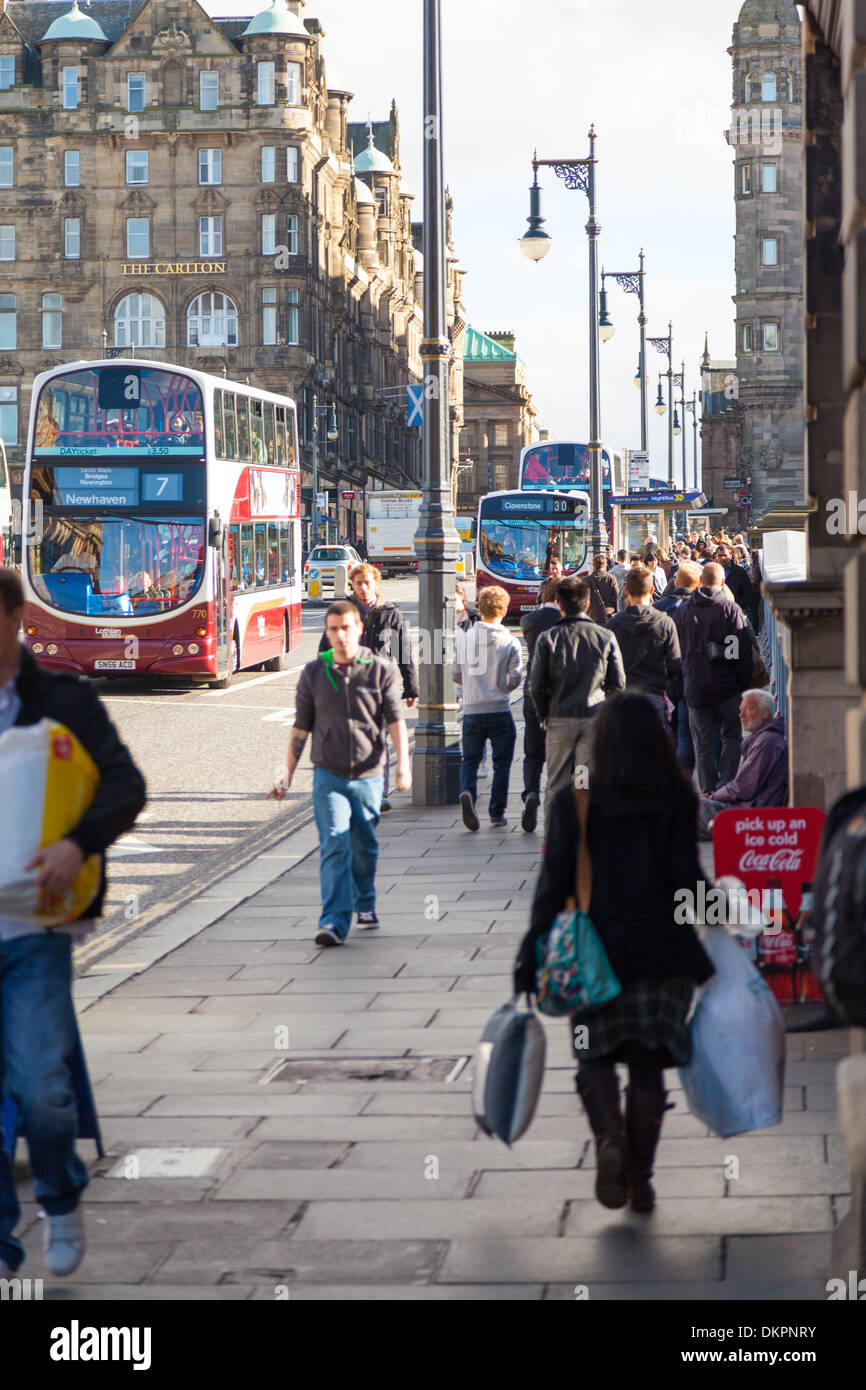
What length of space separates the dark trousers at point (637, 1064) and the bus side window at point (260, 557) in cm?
2172

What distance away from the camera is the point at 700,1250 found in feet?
15.7

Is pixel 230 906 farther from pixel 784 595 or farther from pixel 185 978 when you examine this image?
pixel 784 595

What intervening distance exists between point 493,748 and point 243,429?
43.9 feet

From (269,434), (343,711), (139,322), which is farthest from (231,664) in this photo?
(139,322)

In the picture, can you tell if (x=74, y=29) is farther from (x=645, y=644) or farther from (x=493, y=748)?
(x=645, y=644)

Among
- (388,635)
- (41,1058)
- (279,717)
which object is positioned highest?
(388,635)

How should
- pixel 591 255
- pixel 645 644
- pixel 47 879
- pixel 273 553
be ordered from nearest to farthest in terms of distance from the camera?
pixel 47 879 < pixel 645 644 < pixel 273 553 < pixel 591 255

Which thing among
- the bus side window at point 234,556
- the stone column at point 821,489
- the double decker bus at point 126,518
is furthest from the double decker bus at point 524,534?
the stone column at point 821,489

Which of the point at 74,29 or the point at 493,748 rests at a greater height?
the point at 74,29

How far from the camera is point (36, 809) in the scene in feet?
14.8

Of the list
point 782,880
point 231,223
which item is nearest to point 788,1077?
point 782,880

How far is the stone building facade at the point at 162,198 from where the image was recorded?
72688 millimetres

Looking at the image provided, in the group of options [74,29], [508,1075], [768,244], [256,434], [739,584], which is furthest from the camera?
[768,244]

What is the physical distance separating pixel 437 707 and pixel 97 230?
6358 centimetres
